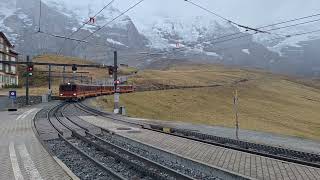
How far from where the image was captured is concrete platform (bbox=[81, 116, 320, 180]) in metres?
13.8

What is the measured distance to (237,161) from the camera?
53.3 ft

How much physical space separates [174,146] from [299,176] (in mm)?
7814

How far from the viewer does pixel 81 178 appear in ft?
46.4

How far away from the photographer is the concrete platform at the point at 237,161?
1384 centimetres

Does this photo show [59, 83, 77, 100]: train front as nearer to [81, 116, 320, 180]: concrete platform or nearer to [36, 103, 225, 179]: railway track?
[36, 103, 225, 179]: railway track

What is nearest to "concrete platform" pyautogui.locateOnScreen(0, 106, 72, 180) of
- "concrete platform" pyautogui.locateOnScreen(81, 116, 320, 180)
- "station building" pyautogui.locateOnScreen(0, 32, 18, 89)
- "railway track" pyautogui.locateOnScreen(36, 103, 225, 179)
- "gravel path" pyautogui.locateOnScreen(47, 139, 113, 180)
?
"gravel path" pyautogui.locateOnScreen(47, 139, 113, 180)

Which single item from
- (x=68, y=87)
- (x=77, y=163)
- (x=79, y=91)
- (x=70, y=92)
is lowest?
(x=77, y=163)

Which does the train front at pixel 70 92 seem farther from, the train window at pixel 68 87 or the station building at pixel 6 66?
the station building at pixel 6 66

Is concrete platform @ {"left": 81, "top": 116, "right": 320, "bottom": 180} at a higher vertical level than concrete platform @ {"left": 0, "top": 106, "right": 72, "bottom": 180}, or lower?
higher

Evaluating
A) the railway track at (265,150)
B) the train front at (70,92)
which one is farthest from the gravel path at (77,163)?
the train front at (70,92)

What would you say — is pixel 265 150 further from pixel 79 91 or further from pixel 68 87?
pixel 79 91

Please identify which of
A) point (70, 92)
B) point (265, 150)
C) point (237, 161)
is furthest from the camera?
point (70, 92)

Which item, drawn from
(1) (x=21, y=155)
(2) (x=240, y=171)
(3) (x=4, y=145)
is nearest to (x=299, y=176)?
(2) (x=240, y=171)

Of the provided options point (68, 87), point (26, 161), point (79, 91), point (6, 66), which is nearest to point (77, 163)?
point (26, 161)
